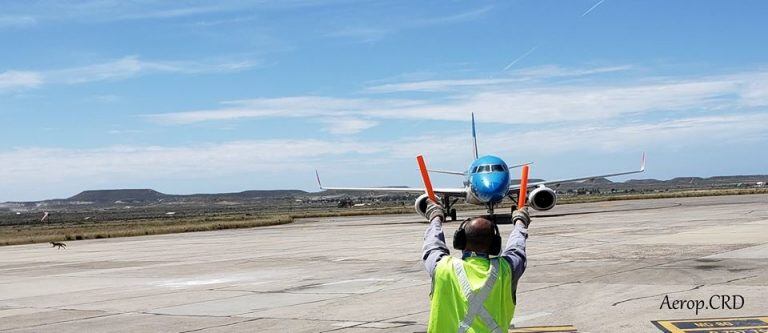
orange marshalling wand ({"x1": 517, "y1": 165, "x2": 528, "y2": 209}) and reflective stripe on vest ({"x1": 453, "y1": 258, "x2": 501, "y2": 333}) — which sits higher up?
orange marshalling wand ({"x1": 517, "y1": 165, "x2": 528, "y2": 209})

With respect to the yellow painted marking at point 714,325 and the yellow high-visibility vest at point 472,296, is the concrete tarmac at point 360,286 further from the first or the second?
the yellow high-visibility vest at point 472,296

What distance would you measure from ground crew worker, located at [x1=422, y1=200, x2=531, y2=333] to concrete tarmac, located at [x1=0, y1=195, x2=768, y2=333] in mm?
5582

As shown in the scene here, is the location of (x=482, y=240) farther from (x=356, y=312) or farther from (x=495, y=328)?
(x=356, y=312)

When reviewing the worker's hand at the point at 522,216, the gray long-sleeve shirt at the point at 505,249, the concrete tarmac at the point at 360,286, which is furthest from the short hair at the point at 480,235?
the concrete tarmac at the point at 360,286

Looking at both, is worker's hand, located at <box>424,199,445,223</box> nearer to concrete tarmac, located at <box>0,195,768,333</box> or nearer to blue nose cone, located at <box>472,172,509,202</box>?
concrete tarmac, located at <box>0,195,768,333</box>

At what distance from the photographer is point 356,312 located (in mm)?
12523

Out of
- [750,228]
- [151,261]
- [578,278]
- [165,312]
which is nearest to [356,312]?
[165,312]

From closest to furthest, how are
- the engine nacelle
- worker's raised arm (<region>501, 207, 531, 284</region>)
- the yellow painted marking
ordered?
worker's raised arm (<region>501, 207, 531, 284</region>)
the yellow painted marking
the engine nacelle

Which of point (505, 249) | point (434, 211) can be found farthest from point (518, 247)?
point (434, 211)

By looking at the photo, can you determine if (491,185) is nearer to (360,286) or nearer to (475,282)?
(360,286)

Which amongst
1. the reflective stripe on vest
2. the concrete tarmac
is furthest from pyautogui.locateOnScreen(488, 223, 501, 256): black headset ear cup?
the concrete tarmac

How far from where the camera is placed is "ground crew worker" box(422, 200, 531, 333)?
4.81m

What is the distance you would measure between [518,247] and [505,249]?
8 centimetres

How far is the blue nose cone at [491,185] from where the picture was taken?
34.4m
